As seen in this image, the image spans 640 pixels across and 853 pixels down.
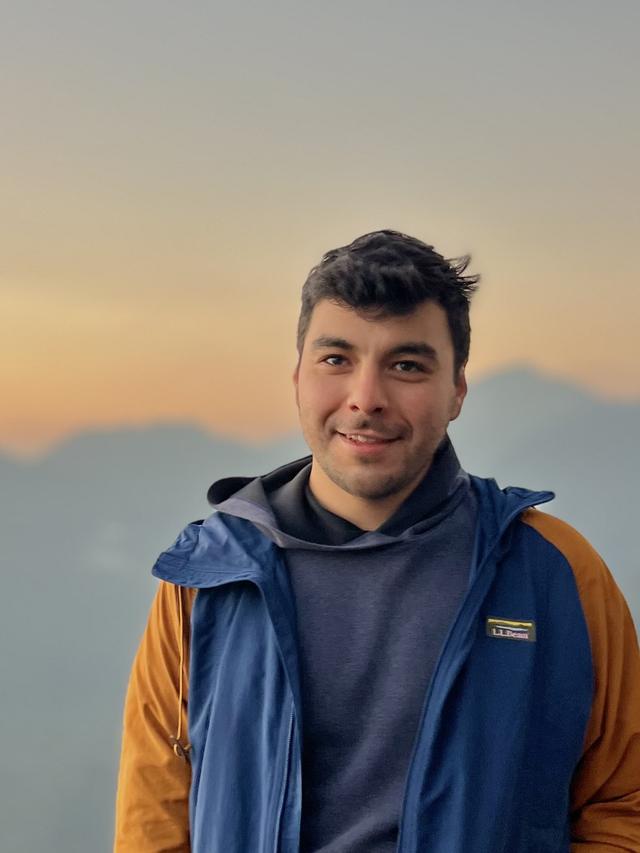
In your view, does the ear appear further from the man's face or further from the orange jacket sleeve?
the orange jacket sleeve

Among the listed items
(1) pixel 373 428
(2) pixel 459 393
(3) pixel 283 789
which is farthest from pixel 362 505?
(3) pixel 283 789

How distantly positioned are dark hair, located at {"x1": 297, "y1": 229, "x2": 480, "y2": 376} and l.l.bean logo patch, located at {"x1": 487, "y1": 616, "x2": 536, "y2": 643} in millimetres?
482

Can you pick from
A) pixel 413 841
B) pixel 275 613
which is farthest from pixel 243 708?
pixel 413 841

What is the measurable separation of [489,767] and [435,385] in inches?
26.5

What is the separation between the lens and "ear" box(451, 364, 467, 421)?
232cm

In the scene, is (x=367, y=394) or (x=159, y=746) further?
(x=159, y=746)

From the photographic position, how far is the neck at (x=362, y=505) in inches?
89.4

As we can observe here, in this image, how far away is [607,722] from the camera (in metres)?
2.22

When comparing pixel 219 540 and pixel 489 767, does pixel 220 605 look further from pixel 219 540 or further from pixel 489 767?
pixel 489 767

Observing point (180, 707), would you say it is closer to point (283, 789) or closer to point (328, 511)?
point (283, 789)

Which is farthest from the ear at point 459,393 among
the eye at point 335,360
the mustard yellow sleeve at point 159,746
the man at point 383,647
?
the mustard yellow sleeve at point 159,746

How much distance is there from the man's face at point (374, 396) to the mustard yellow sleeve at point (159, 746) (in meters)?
0.39

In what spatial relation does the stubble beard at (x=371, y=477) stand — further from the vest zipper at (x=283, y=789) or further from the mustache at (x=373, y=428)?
the vest zipper at (x=283, y=789)

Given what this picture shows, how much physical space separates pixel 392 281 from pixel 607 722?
2.92ft
